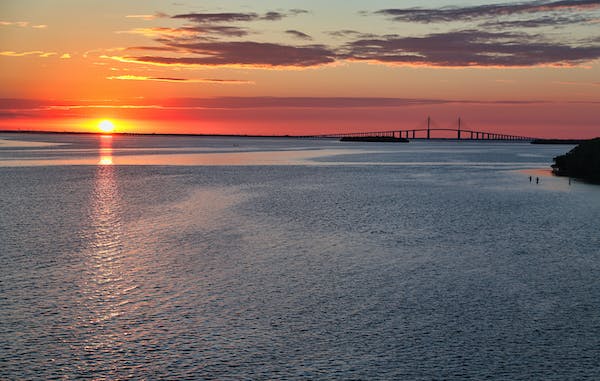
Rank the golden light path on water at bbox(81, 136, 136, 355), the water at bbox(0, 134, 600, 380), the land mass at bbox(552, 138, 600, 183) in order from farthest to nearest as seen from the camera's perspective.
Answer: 1. the land mass at bbox(552, 138, 600, 183)
2. the golden light path on water at bbox(81, 136, 136, 355)
3. the water at bbox(0, 134, 600, 380)

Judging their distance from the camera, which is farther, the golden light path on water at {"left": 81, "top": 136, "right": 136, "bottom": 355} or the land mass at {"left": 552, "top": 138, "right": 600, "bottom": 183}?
the land mass at {"left": 552, "top": 138, "right": 600, "bottom": 183}

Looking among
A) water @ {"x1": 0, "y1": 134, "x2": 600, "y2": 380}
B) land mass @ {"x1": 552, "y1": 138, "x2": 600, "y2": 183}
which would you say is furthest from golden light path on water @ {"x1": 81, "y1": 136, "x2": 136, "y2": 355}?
land mass @ {"x1": 552, "y1": 138, "x2": 600, "y2": 183}

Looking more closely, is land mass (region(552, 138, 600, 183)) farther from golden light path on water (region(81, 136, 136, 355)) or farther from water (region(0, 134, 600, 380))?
golden light path on water (region(81, 136, 136, 355))

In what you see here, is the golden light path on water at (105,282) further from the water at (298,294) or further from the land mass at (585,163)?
the land mass at (585,163)

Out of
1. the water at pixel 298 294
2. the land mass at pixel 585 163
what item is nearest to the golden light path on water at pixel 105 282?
the water at pixel 298 294

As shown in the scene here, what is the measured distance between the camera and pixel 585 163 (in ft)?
262

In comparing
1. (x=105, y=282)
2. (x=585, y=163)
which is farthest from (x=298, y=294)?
(x=585, y=163)

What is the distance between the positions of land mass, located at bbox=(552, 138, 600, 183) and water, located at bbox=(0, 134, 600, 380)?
4092cm

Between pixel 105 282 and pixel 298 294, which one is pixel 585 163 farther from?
pixel 105 282

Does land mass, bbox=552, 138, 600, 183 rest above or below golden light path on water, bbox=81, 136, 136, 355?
above

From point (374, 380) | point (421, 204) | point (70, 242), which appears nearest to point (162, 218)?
point (70, 242)

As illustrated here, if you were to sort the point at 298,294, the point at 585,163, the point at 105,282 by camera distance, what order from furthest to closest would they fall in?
the point at 585,163 < the point at 105,282 < the point at 298,294

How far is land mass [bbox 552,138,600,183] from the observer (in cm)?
7806

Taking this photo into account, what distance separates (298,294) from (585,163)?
6984 centimetres
